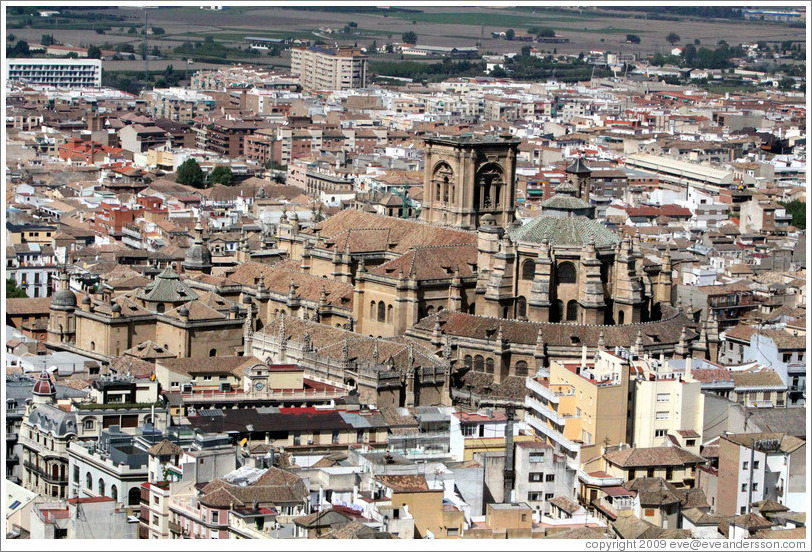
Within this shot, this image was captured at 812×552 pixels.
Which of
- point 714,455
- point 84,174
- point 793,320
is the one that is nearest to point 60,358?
point 714,455

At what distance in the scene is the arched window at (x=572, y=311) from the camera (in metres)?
97.8

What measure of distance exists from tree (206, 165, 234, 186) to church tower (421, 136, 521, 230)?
77402 millimetres

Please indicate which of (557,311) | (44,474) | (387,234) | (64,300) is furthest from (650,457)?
(64,300)

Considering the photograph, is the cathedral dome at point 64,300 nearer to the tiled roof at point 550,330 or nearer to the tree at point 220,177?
the tiled roof at point 550,330

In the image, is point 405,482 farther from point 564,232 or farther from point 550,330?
point 564,232

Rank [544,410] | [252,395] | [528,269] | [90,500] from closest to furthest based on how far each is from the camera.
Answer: [90,500] < [544,410] < [252,395] < [528,269]

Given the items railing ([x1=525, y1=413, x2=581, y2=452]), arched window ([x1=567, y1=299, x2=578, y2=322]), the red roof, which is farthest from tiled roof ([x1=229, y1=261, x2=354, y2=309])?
the red roof

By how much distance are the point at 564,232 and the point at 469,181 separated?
32.5 feet

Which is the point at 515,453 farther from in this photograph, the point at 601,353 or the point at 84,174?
the point at 84,174

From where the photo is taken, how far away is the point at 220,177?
186 m

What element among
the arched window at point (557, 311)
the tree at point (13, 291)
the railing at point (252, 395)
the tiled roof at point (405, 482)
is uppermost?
the arched window at point (557, 311)

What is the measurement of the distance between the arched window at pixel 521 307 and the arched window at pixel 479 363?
4402mm

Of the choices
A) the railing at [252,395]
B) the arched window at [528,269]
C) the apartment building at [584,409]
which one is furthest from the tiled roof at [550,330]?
the railing at [252,395]

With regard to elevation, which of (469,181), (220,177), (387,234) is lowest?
(220,177)
